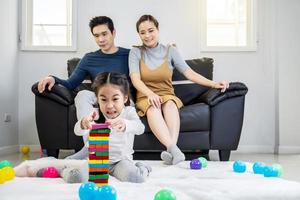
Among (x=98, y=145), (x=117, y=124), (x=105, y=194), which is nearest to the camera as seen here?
(x=105, y=194)

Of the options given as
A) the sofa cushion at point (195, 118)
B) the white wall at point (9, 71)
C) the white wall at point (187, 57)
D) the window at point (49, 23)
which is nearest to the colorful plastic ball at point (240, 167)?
the sofa cushion at point (195, 118)

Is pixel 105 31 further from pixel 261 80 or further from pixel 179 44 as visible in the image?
pixel 261 80

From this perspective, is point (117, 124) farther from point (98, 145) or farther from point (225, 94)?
point (225, 94)

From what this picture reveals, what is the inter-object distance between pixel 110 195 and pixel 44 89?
2.05 metres

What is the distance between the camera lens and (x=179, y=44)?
444cm

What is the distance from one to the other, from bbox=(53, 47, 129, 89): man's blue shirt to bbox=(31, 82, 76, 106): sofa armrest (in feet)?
0.16

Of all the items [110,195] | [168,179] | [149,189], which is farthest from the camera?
[168,179]

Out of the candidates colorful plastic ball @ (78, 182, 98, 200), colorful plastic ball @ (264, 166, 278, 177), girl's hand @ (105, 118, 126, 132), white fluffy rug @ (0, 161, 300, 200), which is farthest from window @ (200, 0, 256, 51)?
colorful plastic ball @ (78, 182, 98, 200)

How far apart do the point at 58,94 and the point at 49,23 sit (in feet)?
5.02

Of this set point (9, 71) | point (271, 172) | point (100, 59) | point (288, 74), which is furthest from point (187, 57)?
point (271, 172)

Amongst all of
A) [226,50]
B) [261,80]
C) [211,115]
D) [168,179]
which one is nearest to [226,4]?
[226,50]

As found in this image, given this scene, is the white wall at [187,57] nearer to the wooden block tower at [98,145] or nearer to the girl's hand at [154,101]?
the girl's hand at [154,101]

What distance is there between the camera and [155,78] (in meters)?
3.28

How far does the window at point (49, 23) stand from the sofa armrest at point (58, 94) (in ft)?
4.12
